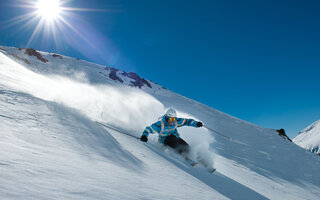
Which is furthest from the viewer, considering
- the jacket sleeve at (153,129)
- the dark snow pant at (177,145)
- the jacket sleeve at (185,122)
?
the jacket sleeve at (185,122)

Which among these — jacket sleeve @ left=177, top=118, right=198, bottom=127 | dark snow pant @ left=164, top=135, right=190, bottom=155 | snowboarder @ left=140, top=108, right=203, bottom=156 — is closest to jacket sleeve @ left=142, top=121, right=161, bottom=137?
snowboarder @ left=140, top=108, right=203, bottom=156

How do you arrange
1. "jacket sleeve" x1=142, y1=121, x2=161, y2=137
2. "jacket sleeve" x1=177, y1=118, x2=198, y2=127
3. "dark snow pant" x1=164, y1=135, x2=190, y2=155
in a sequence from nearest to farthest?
1. "dark snow pant" x1=164, y1=135, x2=190, y2=155
2. "jacket sleeve" x1=142, y1=121, x2=161, y2=137
3. "jacket sleeve" x1=177, y1=118, x2=198, y2=127

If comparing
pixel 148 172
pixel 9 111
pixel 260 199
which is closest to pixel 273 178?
pixel 260 199

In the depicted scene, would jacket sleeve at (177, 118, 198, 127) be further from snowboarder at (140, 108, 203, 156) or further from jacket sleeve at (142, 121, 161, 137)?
jacket sleeve at (142, 121, 161, 137)

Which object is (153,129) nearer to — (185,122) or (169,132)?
(169,132)

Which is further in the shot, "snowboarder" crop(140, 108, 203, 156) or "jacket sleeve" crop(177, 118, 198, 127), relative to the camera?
"jacket sleeve" crop(177, 118, 198, 127)

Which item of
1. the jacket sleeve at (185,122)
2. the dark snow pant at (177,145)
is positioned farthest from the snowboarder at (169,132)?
the jacket sleeve at (185,122)

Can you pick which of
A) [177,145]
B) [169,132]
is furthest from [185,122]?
[177,145]

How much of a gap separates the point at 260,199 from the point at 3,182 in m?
5.27

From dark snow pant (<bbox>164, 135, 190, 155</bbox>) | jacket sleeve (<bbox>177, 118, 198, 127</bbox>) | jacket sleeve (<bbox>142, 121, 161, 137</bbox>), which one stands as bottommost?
dark snow pant (<bbox>164, 135, 190, 155</bbox>)

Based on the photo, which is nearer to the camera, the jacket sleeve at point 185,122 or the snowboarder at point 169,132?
the snowboarder at point 169,132

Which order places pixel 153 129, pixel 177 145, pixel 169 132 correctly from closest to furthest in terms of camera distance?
pixel 177 145 → pixel 153 129 → pixel 169 132

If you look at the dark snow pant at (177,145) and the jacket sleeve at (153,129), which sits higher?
the jacket sleeve at (153,129)

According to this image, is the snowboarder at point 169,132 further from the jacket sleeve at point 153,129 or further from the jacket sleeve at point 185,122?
the jacket sleeve at point 185,122
